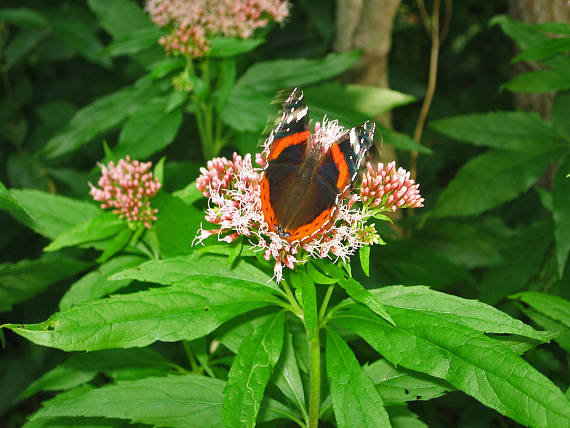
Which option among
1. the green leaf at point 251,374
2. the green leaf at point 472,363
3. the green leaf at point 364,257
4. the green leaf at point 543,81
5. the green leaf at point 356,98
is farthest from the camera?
the green leaf at point 356,98

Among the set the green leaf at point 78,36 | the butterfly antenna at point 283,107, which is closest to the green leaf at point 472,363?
the butterfly antenna at point 283,107

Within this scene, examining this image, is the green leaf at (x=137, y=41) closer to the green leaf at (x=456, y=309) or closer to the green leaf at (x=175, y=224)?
the green leaf at (x=175, y=224)

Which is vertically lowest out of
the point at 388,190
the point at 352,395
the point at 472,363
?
the point at 352,395

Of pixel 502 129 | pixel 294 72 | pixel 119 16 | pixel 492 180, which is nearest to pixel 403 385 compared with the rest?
pixel 492 180

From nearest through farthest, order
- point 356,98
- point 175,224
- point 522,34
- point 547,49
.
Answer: point 175,224, point 547,49, point 522,34, point 356,98

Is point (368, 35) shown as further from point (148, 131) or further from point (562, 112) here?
point (148, 131)

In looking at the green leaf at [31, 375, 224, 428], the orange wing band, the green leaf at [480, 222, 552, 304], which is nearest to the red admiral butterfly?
the orange wing band
